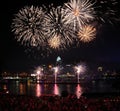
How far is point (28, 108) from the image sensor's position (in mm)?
21812

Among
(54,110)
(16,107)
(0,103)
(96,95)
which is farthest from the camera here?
(96,95)

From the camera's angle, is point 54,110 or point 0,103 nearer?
point 54,110

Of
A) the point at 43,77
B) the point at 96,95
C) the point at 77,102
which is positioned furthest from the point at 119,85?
the point at 43,77

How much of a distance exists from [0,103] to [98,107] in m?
7.68

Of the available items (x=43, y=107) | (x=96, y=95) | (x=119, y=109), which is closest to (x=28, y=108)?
(x=43, y=107)

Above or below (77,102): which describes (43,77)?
above

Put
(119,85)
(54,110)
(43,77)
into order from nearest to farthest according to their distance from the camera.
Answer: (54,110), (119,85), (43,77)

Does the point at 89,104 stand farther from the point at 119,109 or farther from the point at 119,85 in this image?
the point at 119,85

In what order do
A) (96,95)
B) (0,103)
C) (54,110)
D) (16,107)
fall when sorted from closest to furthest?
(54,110) → (16,107) → (0,103) → (96,95)

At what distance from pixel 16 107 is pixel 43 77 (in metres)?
174

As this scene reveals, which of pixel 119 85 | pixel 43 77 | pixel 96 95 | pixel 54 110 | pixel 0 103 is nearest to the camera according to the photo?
pixel 54 110

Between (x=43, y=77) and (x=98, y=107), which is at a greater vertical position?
(x=43, y=77)

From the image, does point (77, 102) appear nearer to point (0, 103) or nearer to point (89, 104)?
point (89, 104)

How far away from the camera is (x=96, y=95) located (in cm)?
3606
